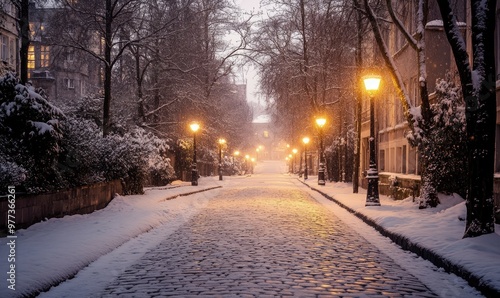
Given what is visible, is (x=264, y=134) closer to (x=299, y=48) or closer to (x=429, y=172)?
(x=299, y=48)

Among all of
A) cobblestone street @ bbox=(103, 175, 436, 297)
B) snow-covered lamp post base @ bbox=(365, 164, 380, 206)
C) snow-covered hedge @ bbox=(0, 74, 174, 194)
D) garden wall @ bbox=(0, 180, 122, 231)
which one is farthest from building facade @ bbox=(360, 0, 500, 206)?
snow-covered hedge @ bbox=(0, 74, 174, 194)

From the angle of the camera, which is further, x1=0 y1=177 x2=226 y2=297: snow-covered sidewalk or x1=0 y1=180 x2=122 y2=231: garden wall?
x1=0 y1=180 x2=122 y2=231: garden wall

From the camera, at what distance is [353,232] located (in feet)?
44.1

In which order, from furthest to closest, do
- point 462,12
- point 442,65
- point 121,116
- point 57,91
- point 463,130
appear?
point 57,91 < point 121,116 < point 442,65 < point 462,12 < point 463,130

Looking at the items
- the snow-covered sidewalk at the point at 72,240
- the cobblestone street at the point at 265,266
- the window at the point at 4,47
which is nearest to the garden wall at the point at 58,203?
the snow-covered sidewalk at the point at 72,240

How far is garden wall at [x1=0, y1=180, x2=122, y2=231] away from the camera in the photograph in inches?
463

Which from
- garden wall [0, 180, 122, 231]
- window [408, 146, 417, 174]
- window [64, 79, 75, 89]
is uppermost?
window [64, 79, 75, 89]

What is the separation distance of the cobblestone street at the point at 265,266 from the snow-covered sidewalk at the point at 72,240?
79cm

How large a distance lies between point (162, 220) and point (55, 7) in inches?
446

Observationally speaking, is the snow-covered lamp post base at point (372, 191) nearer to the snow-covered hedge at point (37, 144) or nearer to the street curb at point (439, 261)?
the street curb at point (439, 261)

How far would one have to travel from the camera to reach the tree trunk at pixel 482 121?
398 inches

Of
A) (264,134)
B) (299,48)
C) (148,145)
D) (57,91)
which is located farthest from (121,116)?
(264,134)

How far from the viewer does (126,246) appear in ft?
36.8

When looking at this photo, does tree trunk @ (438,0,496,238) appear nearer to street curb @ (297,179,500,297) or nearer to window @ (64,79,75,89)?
street curb @ (297,179,500,297)
